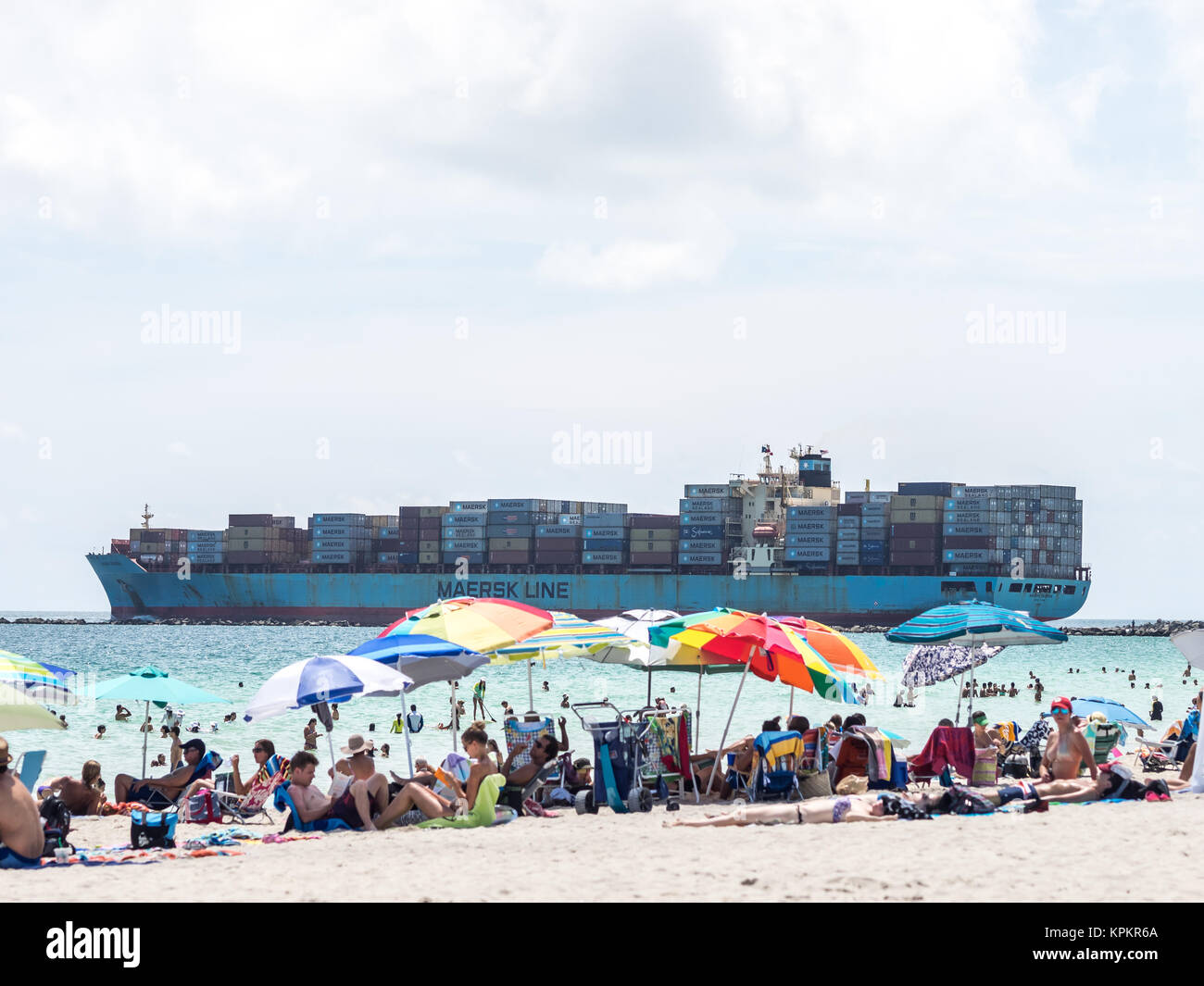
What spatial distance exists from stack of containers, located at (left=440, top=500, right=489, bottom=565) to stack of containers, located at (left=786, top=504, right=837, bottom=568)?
22473 millimetres

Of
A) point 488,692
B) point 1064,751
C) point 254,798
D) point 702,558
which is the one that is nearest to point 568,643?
point 254,798

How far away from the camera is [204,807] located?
38.9ft

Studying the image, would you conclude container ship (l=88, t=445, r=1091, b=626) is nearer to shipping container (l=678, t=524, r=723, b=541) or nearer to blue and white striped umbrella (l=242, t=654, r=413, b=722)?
shipping container (l=678, t=524, r=723, b=541)

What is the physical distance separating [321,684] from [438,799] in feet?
4.30

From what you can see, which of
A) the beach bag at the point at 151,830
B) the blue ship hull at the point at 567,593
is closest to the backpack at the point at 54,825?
the beach bag at the point at 151,830

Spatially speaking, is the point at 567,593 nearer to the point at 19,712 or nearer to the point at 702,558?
the point at 702,558

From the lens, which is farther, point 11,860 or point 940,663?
point 940,663

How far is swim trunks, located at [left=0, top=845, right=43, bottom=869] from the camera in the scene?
8.49 metres

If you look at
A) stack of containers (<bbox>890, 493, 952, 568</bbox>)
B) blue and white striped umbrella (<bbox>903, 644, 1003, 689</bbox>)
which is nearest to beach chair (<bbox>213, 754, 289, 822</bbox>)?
blue and white striped umbrella (<bbox>903, 644, 1003, 689</bbox>)

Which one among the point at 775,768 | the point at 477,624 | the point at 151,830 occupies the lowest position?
the point at 151,830

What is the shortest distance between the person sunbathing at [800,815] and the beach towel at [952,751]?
316cm

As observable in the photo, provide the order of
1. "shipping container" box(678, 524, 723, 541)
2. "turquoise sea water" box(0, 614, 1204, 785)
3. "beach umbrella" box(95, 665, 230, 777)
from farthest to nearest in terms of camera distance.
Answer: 1. "shipping container" box(678, 524, 723, 541)
2. "turquoise sea water" box(0, 614, 1204, 785)
3. "beach umbrella" box(95, 665, 230, 777)

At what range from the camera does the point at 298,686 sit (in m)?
10.5

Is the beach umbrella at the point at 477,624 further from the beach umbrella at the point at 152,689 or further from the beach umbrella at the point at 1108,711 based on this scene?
the beach umbrella at the point at 1108,711
